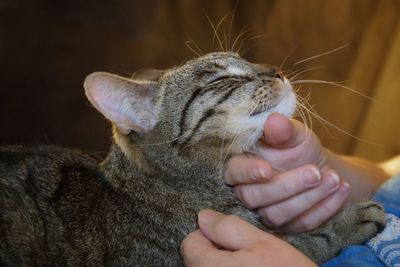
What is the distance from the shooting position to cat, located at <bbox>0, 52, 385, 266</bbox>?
0.93 meters

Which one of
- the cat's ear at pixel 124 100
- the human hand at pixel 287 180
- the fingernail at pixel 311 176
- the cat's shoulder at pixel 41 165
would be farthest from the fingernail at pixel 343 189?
the cat's shoulder at pixel 41 165

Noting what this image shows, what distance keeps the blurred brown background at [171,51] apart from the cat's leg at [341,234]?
0.72m

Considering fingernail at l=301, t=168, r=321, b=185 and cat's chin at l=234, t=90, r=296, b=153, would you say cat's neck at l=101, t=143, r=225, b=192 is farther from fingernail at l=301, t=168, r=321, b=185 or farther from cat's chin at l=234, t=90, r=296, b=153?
fingernail at l=301, t=168, r=321, b=185

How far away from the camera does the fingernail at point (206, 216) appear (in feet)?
3.02

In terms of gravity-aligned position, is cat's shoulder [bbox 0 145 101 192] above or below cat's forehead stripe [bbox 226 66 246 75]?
below

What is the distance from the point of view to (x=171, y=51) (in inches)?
68.2

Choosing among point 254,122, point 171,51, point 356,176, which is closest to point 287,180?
point 254,122

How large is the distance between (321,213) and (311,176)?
143 mm

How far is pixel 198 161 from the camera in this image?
0.98 metres

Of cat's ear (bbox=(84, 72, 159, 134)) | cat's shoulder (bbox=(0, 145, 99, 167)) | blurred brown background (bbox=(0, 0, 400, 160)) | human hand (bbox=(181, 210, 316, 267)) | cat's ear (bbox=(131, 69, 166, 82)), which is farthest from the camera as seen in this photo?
blurred brown background (bbox=(0, 0, 400, 160))

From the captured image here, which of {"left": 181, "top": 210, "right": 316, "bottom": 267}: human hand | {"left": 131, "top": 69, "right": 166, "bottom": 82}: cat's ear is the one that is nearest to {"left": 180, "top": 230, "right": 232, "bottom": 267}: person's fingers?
{"left": 181, "top": 210, "right": 316, "bottom": 267}: human hand

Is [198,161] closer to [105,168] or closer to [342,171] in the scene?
[105,168]

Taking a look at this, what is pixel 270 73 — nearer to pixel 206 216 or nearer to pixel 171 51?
pixel 206 216

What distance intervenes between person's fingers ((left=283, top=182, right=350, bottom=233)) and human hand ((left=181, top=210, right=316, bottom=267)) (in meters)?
0.16
